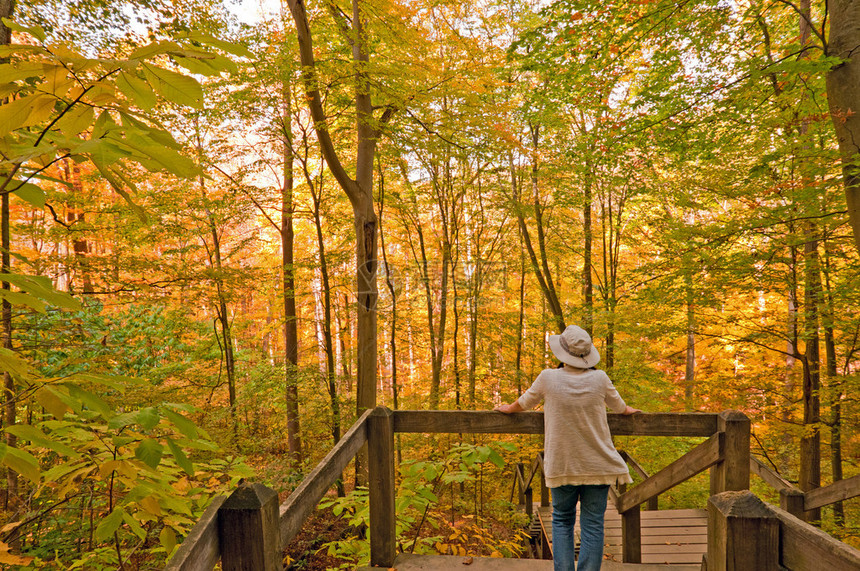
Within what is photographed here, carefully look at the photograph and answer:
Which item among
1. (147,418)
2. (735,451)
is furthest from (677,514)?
(147,418)

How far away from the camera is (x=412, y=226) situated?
13.9 m

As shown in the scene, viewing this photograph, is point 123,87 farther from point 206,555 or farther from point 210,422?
point 210,422

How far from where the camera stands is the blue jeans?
8.86 ft

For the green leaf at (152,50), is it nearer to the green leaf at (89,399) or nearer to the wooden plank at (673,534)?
the green leaf at (89,399)

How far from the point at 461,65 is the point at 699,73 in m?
3.61

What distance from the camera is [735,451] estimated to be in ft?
9.00

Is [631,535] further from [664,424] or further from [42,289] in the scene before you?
[42,289]

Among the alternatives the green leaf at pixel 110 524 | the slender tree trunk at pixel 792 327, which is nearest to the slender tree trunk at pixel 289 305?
the green leaf at pixel 110 524

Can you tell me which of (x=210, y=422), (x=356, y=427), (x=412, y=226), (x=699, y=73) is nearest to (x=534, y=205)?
(x=412, y=226)

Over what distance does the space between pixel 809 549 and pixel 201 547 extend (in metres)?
1.78

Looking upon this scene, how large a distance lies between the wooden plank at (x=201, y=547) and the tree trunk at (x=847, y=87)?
515 cm

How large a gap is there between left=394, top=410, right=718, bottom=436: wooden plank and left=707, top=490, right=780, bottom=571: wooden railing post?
1.68 metres

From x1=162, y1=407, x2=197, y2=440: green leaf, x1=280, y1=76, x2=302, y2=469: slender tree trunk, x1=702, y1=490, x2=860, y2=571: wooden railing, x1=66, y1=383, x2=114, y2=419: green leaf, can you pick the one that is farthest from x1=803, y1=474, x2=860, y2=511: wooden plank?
x1=280, y1=76, x2=302, y2=469: slender tree trunk

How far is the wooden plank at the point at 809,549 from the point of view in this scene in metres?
1.09
